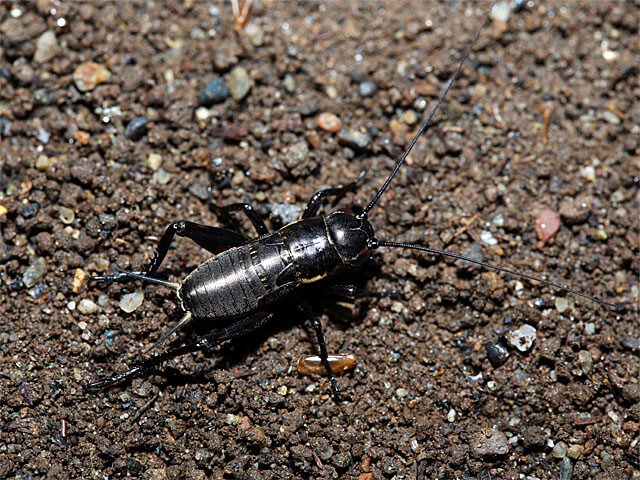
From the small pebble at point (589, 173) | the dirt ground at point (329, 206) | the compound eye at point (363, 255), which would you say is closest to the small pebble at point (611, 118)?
the dirt ground at point (329, 206)

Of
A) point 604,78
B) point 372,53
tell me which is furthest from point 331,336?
point 604,78

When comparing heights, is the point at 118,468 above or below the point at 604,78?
below

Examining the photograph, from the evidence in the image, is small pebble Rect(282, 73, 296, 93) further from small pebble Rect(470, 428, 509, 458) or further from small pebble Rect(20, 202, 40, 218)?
small pebble Rect(470, 428, 509, 458)

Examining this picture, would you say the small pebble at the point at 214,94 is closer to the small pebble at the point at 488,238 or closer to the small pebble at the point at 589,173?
the small pebble at the point at 488,238

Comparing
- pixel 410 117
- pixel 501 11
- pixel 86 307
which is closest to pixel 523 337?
pixel 410 117

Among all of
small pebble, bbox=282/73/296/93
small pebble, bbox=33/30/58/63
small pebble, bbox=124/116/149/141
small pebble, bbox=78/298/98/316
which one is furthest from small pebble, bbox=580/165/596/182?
small pebble, bbox=33/30/58/63

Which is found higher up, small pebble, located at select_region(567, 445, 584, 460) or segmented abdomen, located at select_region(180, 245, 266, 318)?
segmented abdomen, located at select_region(180, 245, 266, 318)

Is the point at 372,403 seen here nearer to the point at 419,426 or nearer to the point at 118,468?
the point at 419,426
